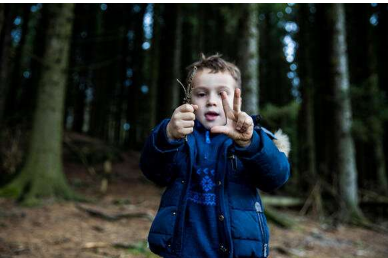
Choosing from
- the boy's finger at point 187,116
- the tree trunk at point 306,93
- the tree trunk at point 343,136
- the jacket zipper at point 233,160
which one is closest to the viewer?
the boy's finger at point 187,116

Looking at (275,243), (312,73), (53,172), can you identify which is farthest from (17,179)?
(312,73)

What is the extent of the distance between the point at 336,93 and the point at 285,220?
3.64 metres

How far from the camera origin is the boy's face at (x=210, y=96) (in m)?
1.98

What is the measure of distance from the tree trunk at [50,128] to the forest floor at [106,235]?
0.47m

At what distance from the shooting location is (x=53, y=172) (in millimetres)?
6715

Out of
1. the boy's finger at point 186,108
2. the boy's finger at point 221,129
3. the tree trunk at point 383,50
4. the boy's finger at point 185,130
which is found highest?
the tree trunk at point 383,50

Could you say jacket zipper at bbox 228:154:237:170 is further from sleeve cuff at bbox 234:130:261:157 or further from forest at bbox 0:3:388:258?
forest at bbox 0:3:388:258

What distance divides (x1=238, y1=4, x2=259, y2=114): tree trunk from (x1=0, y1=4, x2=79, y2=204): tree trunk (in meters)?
3.86

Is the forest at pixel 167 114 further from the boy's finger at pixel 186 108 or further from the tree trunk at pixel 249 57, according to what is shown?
the boy's finger at pixel 186 108

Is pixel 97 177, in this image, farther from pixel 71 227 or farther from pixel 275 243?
pixel 275 243

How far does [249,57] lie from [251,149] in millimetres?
4891

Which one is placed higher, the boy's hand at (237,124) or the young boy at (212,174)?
the boy's hand at (237,124)

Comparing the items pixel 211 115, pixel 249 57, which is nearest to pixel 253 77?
pixel 249 57

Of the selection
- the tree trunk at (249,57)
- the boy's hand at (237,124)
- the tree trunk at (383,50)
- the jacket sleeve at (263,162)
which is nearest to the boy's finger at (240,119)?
the boy's hand at (237,124)
